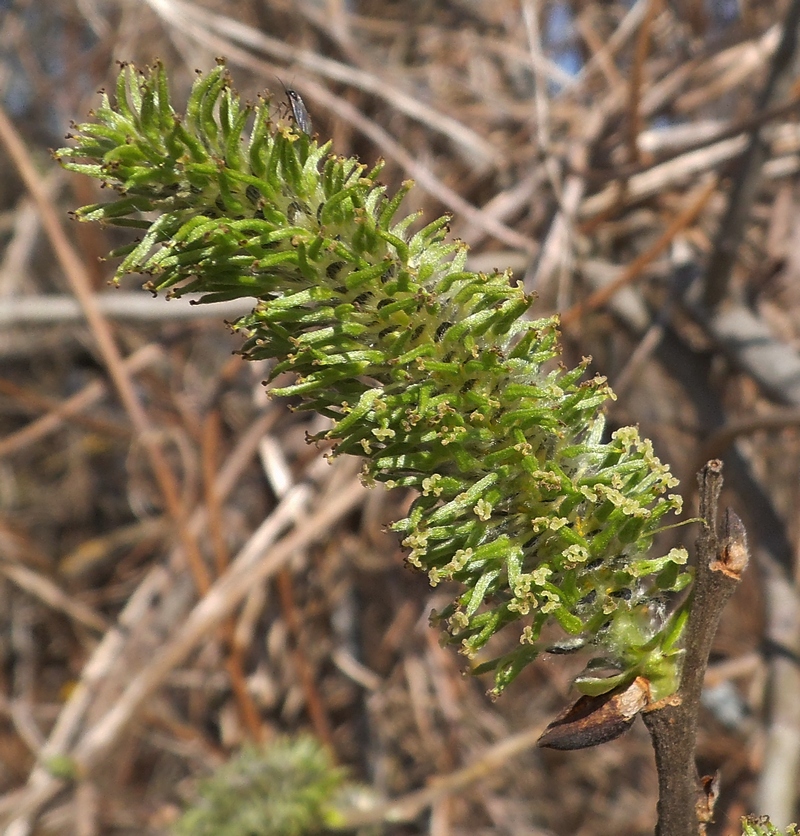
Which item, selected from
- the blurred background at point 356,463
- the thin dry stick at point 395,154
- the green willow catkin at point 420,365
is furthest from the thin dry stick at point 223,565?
the green willow catkin at point 420,365

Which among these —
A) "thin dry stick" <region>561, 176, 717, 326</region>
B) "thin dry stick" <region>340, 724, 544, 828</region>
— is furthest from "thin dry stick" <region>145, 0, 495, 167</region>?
"thin dry stick" <region>340, 724, 544, 828</region>

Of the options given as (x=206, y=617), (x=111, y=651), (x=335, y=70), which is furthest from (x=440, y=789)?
(x=335, y=70)

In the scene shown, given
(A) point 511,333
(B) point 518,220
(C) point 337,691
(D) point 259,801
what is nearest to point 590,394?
(A) point 511,333

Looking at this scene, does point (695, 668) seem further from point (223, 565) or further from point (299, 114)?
point (223, 565)

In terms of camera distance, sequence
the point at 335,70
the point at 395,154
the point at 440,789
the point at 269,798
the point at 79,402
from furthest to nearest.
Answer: the point at 79,402 < the point at 335,70 < the point at 395,154 < the point at 440,789 < the point at 269,798

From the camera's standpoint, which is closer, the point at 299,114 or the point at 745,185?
the point at 299,114

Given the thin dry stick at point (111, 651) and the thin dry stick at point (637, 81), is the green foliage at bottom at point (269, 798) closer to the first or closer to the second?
the thin dry stick at point (111, 651)

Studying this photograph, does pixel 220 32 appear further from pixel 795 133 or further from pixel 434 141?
pixel 795 133
